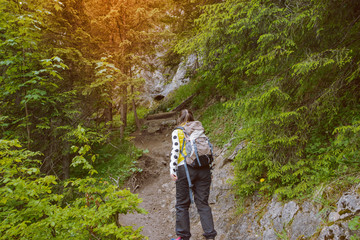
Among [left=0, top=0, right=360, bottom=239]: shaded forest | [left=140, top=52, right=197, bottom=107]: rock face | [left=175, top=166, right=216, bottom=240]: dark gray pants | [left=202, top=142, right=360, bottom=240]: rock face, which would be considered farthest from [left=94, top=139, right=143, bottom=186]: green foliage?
[left=140, top=52, right=197, bottom=107]: rock face

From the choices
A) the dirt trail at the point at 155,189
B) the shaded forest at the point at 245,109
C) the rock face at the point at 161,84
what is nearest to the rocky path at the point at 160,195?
the dirt trail at the point at 155,189

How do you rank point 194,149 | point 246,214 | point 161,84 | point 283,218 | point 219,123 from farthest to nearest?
1. point 161,84
2. point 219,123
3. point 246,214
4. point 194,149
5. point 283,218

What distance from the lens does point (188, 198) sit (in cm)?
371

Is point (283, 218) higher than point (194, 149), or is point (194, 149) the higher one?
point (194, 149)

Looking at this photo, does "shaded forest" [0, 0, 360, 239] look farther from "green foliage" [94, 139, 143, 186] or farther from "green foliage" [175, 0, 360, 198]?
"green foliage" [94, 139, 143, 186]

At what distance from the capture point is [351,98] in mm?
3777

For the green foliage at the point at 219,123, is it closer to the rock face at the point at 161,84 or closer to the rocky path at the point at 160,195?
the rocky path at the point at 160,195

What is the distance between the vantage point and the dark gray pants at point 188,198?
11.9 ft

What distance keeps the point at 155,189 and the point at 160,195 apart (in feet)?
1.64

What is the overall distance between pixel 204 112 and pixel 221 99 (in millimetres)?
1154

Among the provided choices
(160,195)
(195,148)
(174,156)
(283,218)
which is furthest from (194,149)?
(160,195)

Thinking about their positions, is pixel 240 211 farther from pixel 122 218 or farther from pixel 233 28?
pixel 233 28

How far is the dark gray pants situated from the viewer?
3.62 meters

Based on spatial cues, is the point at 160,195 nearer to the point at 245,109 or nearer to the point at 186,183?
the point at 186,183
